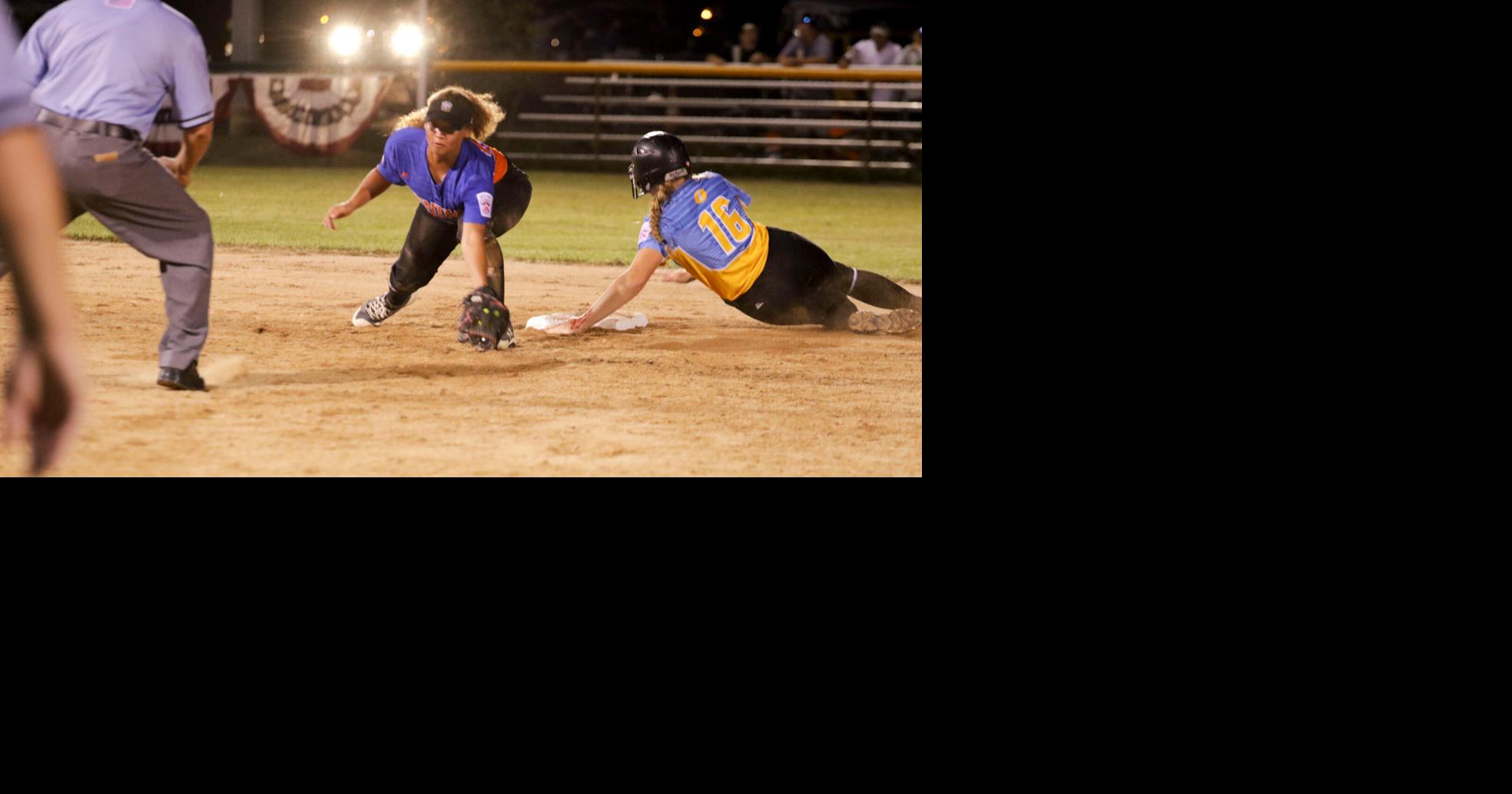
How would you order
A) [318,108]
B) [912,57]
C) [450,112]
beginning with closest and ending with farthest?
[450,112]
[318,108]
[912,57]

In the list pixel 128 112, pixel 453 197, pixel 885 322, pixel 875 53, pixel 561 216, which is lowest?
pixel 885 322

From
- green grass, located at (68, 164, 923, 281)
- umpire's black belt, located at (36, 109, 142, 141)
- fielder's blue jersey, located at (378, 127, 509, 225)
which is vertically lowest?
green grass, located at (68, 164, 923, 281)

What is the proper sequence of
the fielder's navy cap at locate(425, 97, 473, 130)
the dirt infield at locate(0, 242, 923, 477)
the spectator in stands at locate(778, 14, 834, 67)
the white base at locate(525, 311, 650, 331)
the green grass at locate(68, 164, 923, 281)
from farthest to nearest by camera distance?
the spectator in stands at locate(778, 14, 834, 67) → the green grass at locate(68, 164, 923, 281) → the white base at locate(525, 311, 650, 331) → the fielder's navy cap at locate(425, 97, 473, 130) → the dirt infield at locate(0, 242, 923, 477)

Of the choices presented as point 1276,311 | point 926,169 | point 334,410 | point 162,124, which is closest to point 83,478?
point 334,410

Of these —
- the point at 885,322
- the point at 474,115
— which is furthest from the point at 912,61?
the point at 474,115

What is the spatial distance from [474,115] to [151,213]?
5.68 ft

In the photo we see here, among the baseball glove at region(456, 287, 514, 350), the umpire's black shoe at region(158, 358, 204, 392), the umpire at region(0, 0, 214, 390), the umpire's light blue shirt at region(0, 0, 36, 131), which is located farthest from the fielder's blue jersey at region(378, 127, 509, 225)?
the umpire's light blue shirt at region(0, 0, 36, 131)

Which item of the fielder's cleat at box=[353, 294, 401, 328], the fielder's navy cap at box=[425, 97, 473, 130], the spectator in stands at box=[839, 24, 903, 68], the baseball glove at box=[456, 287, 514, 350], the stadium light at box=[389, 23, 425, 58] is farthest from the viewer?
the stadium light at box=[389, 23, 425, 58]

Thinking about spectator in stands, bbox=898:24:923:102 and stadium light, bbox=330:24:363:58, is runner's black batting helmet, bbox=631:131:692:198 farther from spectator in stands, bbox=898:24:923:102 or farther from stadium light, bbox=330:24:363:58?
stadium light, bbox=330:24:363:58

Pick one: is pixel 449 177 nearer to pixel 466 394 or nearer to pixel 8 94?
pixel 466 394

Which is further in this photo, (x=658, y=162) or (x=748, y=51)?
(x=748, y=51)

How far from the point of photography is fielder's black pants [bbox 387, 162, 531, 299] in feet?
23.0

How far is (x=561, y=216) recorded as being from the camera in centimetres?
1337

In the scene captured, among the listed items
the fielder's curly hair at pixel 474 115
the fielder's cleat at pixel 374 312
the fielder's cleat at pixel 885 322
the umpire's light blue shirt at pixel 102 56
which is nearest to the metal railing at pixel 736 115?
the fielder's cleat at pixel 885 322
